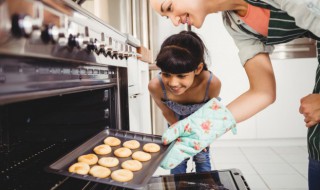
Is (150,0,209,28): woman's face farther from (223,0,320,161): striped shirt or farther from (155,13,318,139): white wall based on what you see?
(155,13,318,139): white wall

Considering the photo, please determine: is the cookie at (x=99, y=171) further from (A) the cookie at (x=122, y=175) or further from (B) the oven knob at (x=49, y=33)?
(B) the oven knob at (x=49, y=33)

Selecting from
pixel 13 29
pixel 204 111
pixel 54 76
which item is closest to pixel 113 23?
pixel 204 111

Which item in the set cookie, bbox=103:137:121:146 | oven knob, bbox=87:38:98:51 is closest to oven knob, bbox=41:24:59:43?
oven knob, bbox=87:38:98:51

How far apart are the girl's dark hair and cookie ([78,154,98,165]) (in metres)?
0.78

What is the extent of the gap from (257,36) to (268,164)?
205cm

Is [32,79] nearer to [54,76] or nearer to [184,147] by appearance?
[54,76]

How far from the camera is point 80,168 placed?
2.61ft

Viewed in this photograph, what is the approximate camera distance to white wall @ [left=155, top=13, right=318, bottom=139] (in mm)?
Result: 3275

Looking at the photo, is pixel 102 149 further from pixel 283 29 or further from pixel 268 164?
pixel 268 164

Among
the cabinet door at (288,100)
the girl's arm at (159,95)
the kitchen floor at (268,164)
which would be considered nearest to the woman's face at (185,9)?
the girl's arm at (159,95)

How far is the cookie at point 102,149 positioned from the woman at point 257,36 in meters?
0.46

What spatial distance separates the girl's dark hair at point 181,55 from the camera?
1.54 m

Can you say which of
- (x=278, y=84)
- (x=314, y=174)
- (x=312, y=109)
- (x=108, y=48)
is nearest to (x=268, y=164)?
(x=278, y=84)

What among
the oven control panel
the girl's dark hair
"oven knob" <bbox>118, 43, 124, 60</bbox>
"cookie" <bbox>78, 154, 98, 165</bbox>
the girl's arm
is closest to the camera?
the oven control panel
